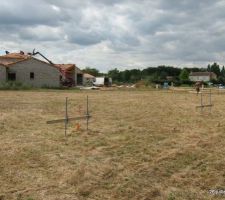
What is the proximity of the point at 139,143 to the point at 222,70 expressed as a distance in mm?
167123

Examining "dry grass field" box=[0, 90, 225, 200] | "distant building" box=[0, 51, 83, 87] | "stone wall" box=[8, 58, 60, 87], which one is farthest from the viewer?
"stone wall" box=[8, 58, 60, 87]

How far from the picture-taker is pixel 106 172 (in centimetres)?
809

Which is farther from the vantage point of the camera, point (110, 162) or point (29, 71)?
point (29, 71)

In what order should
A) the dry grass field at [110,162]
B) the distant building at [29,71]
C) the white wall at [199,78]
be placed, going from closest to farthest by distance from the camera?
the dry grass field at [110,162] < the distant building at [29,71] < the white wall at [199,78]

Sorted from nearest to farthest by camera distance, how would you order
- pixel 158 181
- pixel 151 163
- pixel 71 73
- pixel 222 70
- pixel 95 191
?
pixel 95 191 < pixel 158 181 < pixel 151 163 < pixel 71 73 < pixel 222 70

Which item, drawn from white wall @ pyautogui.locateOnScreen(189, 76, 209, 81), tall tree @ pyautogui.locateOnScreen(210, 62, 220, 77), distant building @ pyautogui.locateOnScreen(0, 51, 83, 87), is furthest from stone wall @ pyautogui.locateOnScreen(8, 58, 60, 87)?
tall tree @ pyautogui.locateOnScreen(210, 62, 220, 77)

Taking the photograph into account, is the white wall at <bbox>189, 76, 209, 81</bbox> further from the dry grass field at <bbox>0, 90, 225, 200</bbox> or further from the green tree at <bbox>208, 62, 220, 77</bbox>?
the dry grass field at <bbox>0, 90, 225, 200</bbox>


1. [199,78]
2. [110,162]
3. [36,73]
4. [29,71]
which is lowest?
[110,162]

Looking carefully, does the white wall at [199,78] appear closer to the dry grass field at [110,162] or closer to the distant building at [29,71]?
the distant building at [29,71]

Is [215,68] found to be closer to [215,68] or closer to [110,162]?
[215,68]

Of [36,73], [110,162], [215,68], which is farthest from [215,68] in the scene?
[110,162]

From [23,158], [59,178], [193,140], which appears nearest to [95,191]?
[59,178]

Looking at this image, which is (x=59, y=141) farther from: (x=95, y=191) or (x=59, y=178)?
(x=95, y=191)

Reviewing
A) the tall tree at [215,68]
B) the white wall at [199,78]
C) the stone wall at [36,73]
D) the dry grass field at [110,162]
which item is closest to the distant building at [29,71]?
the stone wall at [36,73]
